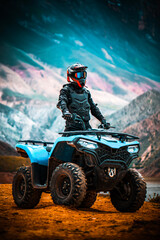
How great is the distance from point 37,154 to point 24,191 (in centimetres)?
74

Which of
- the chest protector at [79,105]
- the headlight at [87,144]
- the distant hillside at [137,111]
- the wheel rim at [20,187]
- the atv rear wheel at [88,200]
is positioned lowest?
the atv rear wheel at [88,200]

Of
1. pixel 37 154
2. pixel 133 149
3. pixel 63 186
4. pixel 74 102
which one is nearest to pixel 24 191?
pixel 37 154

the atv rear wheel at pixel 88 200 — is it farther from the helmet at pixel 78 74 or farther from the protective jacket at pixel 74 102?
the helmet at pixel 78 74

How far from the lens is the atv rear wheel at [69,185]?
4801 mm

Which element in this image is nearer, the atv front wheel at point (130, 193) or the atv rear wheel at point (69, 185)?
the atv rear wheel at point (69, 185)

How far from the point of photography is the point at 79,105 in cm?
607

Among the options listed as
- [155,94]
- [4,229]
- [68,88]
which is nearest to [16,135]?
[155,94]

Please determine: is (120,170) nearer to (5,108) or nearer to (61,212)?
(61,212)

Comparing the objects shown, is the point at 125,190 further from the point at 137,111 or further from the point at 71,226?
the point at 137,111

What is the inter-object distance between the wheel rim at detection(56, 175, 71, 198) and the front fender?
88 centimetres

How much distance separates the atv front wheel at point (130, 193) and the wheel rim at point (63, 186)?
0.94m

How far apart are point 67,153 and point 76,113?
90cm

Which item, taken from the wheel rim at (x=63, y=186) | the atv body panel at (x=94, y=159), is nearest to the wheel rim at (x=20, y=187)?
the atv body panel at (x=94, y=159)

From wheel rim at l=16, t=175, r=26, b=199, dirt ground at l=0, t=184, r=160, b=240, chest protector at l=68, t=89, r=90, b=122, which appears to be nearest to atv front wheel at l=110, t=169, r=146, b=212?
dirt ground at l=0, t=184, r=160, b=240
